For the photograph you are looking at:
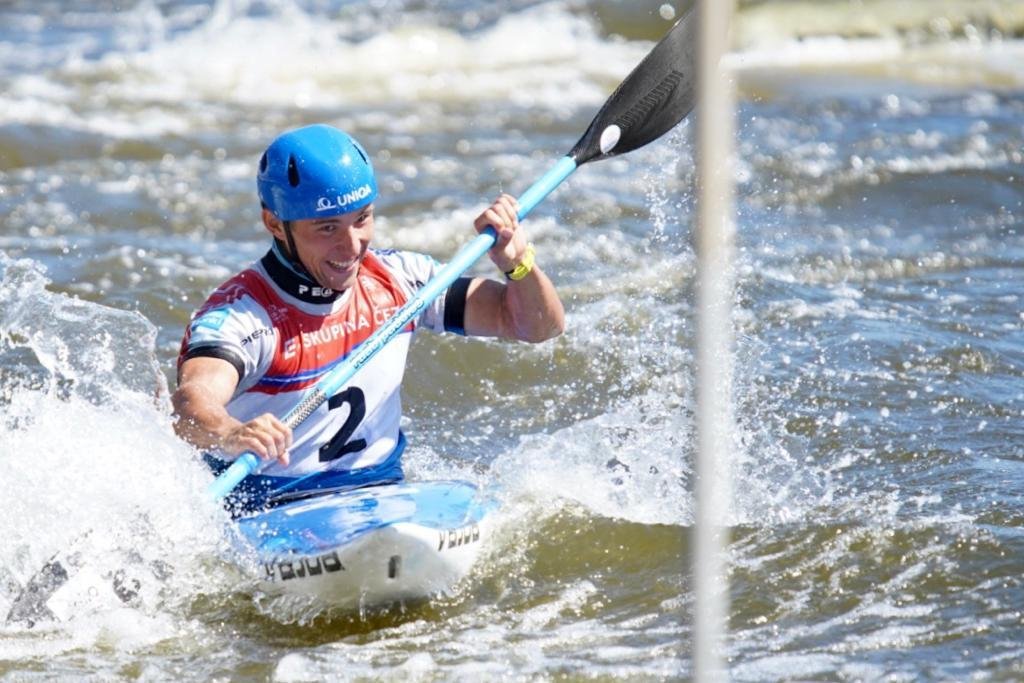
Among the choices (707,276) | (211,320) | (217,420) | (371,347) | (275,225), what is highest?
(275,225)

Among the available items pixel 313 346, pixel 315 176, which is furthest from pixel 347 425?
pixel 315 176

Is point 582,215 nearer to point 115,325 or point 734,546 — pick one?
point 115,325

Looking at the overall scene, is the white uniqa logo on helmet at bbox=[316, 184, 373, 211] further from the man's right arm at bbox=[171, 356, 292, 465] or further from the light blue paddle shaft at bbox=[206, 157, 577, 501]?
the man's right arm at bbox=[171, 356, 292, 465]

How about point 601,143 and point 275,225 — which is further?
point 601,143

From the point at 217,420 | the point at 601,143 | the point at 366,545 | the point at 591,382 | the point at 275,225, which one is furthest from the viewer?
the point at 591,382

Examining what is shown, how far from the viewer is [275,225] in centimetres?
472

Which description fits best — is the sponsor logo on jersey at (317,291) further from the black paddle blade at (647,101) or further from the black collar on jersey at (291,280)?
the black paddle blade at (647,101)

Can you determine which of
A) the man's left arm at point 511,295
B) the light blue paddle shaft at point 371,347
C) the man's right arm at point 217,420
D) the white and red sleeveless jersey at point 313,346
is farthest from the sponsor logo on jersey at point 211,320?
the man's left arm at point 511,295

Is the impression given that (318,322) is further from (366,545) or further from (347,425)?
(366,545)

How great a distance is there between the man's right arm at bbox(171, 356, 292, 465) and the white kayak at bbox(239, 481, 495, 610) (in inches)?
8.3

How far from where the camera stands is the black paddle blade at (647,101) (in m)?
5.61

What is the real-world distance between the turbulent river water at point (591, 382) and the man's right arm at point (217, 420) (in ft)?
0.69

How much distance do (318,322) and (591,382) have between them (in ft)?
7.66

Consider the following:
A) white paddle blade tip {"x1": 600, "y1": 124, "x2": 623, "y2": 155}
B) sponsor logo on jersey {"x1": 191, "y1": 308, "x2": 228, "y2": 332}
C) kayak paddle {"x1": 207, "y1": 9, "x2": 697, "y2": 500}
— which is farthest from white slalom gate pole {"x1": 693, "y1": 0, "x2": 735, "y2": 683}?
white paddle blade tip {"x1": 600, "y1": 124, "x2": 623, "y2": 155}
